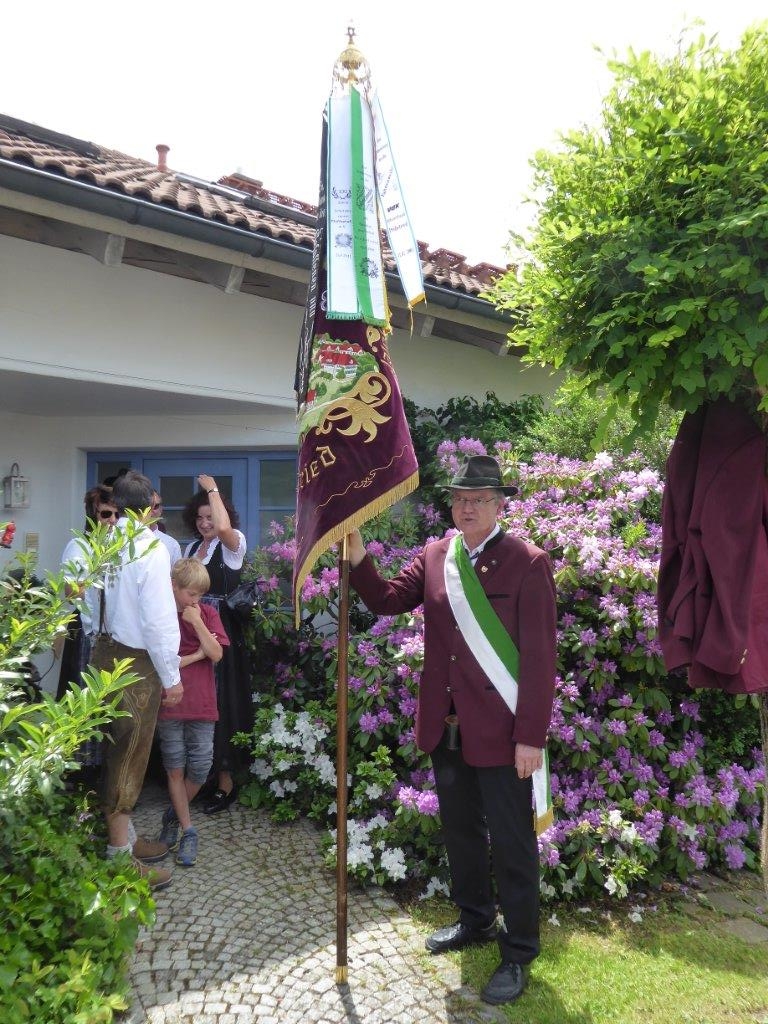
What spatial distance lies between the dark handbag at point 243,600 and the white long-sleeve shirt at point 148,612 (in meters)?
1.28

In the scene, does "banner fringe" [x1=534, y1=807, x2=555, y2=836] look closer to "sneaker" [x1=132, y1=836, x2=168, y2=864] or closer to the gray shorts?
the gray shorts

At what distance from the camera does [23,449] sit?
6195 millimetres

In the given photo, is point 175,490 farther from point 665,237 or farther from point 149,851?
point 665,237

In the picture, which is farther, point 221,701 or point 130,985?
point 221,701

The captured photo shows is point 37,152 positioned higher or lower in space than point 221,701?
higher

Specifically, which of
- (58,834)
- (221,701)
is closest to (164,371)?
(221,701)

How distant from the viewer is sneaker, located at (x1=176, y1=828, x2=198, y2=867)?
3980 mm

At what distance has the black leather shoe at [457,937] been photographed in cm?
327

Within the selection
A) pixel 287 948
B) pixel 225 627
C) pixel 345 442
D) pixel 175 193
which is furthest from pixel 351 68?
pixel 287 948

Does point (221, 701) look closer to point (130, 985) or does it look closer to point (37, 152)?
point (130, 985)

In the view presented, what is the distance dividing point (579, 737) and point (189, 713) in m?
2.06

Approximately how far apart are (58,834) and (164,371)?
3183 mm

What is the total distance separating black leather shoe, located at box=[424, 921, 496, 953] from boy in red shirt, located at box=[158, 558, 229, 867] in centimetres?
143

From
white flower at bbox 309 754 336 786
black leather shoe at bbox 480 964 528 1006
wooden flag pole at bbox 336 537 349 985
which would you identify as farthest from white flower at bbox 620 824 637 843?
white flower at bbox 309 754 336 786
